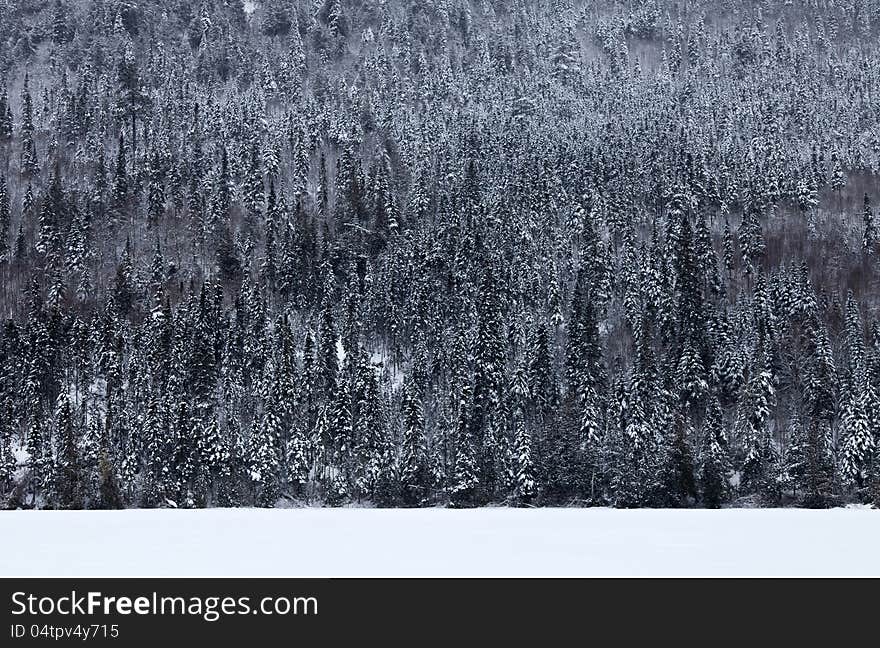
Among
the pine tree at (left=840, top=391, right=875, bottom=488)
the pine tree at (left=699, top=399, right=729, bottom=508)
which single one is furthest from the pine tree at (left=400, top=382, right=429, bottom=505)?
the pine tree at (left=840, top=391, right=875, bottom=488)

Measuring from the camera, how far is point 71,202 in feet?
541

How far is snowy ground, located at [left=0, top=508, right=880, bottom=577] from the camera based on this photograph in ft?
55.5

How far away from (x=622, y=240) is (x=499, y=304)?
36102 millimetres

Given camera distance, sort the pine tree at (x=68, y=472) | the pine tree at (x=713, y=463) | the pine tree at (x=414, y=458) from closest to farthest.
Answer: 1. the pine tree at (x=713, y=463)
2. the pine tree at (x=68, y=472)
3. the pine tree at (x=414, y=458)

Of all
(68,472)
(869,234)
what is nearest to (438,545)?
(68,472)

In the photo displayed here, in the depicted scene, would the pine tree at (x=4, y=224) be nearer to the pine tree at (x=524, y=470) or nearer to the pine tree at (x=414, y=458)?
the pine tree at (x=414, y=458)

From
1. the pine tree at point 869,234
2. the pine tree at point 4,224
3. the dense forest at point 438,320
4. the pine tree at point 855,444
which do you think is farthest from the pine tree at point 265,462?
the pine tree at point 869,234

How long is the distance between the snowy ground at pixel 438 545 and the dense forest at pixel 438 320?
49.9 m

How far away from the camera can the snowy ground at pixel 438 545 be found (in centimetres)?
1692

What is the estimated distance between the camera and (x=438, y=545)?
2019 centimetres

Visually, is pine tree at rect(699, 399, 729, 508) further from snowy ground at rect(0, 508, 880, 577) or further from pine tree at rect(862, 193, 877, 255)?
pine tree at rect(862, 193, 877, 255)

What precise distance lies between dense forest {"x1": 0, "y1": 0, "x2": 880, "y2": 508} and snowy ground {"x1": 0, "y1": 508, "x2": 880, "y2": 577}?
49.9 metres

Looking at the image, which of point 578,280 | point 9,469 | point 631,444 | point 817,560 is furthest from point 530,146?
point 817,560

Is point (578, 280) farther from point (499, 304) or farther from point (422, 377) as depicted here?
point (422, 377)
